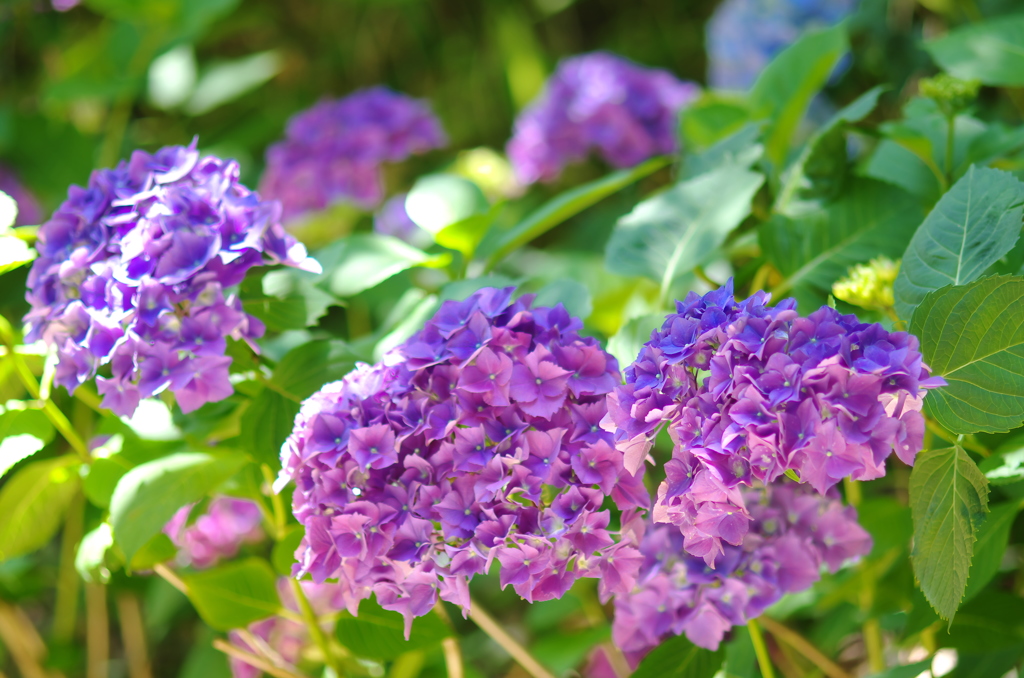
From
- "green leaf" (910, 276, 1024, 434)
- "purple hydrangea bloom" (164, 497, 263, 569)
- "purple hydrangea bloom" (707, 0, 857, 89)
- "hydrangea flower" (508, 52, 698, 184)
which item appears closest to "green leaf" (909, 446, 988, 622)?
"green leaf" (910, 276, 1024, 434)

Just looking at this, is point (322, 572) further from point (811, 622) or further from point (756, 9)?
point (756, 9)

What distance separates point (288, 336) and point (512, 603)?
104 centimetres

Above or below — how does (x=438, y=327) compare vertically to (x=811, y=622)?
above

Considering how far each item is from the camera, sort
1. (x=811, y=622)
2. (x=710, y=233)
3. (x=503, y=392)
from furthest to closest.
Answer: (x=811, y=622), (x=710, y=233), (x=503, y=392)

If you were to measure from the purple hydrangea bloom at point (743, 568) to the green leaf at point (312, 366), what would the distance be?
322 millimetres

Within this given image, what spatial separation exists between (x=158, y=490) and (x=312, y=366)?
0.18 m

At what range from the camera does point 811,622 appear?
1571mm

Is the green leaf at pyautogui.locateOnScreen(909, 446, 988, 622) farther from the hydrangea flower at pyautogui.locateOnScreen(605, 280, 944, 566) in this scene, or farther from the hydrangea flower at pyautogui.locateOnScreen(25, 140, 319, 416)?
the hydrangea flower at pyautogui.locateOnScreen(25, 140, 319, 416)

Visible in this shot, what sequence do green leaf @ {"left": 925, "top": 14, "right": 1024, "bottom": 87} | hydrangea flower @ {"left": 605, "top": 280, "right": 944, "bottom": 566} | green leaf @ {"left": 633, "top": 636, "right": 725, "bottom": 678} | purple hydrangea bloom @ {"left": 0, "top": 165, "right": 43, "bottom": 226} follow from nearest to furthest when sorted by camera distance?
1. hydrangea flower @ {"left": 605, "top": 280, "right": 944, "bottom": 566}
2. green leaf @ {"left": 633, "top": 636, "right": 725, "bottom": 678}
3. green leaf @ {"left": 925, "top": 14, "right": 1024, "bottom": 87}
4. purple hydrangea bloom @ {"left": 0, "top": 165, "right": 43, "bottom": 226}

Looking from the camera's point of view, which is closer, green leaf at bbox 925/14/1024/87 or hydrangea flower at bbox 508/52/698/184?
green leaf at bbox 925/14/1024/87

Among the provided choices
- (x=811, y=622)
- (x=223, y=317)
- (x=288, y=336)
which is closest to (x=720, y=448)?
(x=223, y=317)

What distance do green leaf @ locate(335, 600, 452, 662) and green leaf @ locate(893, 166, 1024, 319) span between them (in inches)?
20.8

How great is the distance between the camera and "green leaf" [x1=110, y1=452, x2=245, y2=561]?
760 mm

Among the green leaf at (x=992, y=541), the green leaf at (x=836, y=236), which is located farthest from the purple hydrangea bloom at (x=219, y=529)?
the green leaf at (x=992, y=541)
